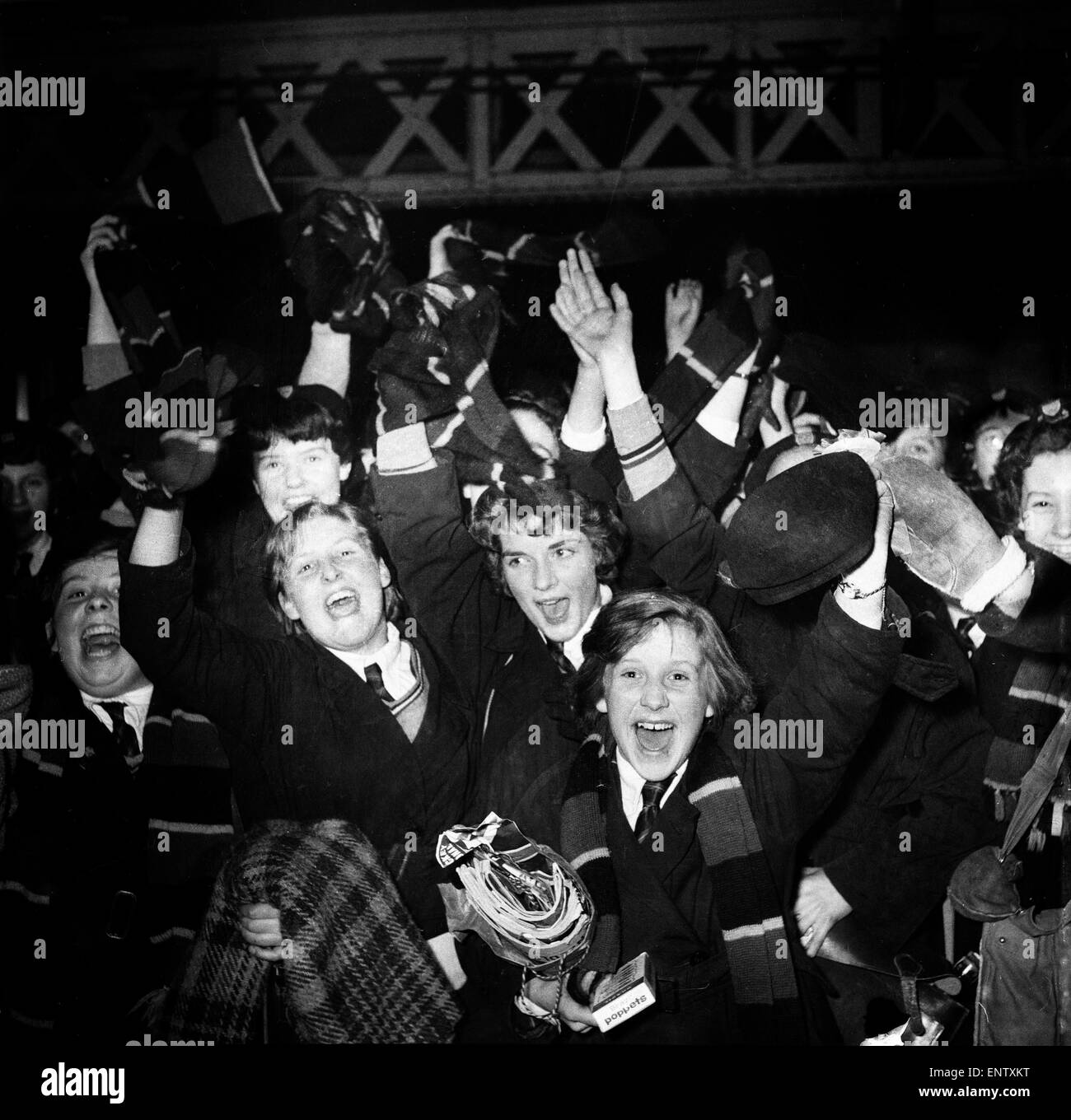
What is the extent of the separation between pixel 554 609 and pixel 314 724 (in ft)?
2.16

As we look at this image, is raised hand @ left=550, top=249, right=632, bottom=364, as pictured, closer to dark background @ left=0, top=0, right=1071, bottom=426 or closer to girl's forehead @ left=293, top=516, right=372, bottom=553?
dark background @ left=0, top=0, right=1071, bottom=426

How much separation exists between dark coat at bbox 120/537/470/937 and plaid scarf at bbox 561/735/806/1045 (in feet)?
1.13

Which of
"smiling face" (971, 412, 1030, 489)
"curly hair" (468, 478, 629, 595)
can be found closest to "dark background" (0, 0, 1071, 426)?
"smiling face" (971, 412, 1030, 489)

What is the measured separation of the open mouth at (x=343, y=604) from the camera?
10.5 feet

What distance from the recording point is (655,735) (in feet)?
10.2

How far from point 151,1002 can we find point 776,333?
2290 millimetres

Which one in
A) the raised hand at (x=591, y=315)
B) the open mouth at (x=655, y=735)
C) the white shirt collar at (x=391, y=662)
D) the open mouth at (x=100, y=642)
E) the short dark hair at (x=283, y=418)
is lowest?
the open mouth at (x=655, y=735)

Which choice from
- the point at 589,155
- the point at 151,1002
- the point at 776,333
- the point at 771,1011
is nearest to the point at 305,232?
the point at 589,155

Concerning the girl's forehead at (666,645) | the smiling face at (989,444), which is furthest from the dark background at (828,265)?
the girl's forehead at (666,645)

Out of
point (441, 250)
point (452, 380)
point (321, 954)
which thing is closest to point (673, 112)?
point (441, 250)

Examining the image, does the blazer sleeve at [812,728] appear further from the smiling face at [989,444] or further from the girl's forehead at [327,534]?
the girl's forehead at [327,534]

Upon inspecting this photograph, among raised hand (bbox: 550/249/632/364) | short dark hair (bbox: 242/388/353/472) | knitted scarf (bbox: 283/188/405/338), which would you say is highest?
knitted scarf (bbox: 283/188/405/338)

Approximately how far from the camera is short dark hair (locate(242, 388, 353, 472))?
3262mm

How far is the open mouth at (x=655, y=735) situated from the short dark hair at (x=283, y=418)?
1078 millimetres
